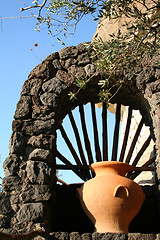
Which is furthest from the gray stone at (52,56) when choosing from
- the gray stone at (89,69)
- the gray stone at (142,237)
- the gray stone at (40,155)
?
the gray stone at (142,237)

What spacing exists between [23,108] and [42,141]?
0.59m

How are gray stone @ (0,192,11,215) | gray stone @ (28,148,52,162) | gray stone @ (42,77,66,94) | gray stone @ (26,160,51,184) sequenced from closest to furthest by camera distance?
1. gray stone @ (0,192,11,215)
2. gray stone @ (26,160,51,184)
3. gray stone @ (28,148,52,162)
4. gray stone @ (42,77,66,94)

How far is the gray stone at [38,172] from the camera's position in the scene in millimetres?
4680

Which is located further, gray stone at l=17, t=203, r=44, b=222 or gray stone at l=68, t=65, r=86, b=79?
gray stone at l=68, t=65, r=86, b=79

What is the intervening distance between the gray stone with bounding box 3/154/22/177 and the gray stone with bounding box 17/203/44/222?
0.50 meters

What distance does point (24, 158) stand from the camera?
4883mm

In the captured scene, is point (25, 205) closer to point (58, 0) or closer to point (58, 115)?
point (58, 115)

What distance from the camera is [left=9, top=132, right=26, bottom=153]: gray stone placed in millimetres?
4900

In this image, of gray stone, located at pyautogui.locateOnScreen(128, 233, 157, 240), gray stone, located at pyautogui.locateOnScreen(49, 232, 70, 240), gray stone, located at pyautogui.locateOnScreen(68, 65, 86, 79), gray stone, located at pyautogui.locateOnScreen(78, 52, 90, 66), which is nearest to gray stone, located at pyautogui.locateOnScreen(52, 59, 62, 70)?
gray stone, located at pyautogui.locateOnScreen(68, 65, 86, 79)

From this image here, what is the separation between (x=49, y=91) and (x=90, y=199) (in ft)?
5.41

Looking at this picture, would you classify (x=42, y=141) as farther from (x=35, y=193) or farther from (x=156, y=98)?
(x=156, y=98)

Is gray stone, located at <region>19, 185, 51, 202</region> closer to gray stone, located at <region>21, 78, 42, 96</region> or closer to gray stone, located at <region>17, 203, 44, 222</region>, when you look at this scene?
gray stone, located at <region>17, 203, 44, 222</region>

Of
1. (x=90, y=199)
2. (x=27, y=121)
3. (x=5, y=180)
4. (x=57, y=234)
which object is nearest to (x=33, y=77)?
(x=27, y=121)

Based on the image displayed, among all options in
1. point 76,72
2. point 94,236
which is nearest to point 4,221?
point 94,236
